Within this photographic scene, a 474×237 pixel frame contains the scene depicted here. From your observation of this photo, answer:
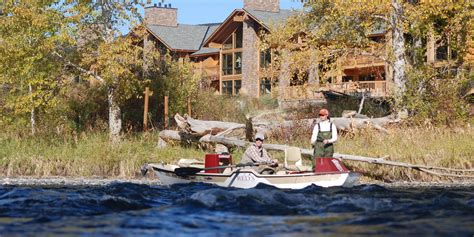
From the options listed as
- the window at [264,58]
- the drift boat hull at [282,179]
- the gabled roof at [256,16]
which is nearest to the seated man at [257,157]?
the drift boat hull at [282,179]

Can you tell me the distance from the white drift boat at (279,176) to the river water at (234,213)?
2.32 feet

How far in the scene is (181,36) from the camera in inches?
2462

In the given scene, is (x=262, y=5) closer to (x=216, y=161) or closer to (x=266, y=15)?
(x=266, y=15)

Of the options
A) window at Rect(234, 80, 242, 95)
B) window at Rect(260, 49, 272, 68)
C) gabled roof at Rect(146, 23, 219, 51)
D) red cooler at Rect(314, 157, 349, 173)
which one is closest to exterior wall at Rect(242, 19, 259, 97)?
window at Rect(260, 49, 272, 68)

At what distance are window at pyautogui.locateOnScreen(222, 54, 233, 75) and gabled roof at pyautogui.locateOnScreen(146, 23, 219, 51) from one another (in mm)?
3905

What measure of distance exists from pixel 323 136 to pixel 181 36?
146 feet

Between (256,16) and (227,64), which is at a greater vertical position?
(256,16)

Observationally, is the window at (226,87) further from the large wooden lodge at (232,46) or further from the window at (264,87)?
the window at (264,87)

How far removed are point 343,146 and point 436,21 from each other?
8326 mm

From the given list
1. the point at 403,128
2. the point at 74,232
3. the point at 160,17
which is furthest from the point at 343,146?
the point at 160,17

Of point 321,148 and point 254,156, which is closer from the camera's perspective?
point 254,156

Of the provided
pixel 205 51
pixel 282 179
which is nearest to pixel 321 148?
pixel 282 179

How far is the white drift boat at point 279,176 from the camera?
1750 cm

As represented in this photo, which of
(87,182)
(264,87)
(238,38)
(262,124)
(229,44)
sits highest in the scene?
(238,38)
